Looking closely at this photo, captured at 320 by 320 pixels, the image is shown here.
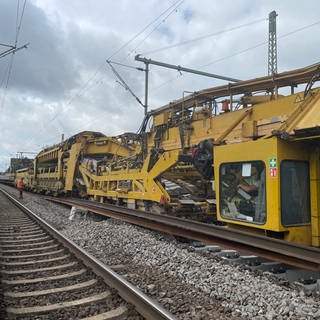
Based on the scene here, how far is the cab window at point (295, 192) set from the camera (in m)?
6.07

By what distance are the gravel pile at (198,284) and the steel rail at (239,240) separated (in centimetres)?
34

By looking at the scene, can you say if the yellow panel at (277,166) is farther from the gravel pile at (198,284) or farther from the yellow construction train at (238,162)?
the gravel pile at (198,284)

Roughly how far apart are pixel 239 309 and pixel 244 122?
5.31 metres

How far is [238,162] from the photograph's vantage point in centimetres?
685

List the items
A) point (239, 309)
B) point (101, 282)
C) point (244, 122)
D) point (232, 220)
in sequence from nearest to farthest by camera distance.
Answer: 1. point (239, 309)
2. point (101, 282)
3. point (232, 220)
4. point (244, 122)

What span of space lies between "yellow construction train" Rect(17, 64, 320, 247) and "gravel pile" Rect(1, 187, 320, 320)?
4.07 ft

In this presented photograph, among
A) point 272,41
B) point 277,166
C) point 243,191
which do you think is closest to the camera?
point 277,166

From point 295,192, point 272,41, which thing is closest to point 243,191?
point 295,192

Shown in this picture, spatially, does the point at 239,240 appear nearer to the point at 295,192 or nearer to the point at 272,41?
the point at 295,192

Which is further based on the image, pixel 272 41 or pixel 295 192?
pixel 272 41

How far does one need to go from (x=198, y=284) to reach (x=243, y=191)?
232 centimetres

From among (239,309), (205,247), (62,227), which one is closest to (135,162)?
(62,227)

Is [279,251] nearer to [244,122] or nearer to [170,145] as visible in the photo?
[244,122]

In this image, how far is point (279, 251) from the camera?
5.34 m
